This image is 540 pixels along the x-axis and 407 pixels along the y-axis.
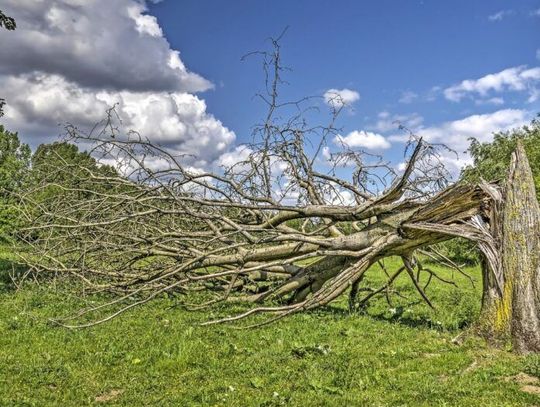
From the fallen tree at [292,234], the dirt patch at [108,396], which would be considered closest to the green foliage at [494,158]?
the fallen tree at [292,234]

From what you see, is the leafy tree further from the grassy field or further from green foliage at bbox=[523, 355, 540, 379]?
green foliage at bbox=[523, 355, 540, 379]

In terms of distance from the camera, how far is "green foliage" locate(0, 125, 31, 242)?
21.4 metres

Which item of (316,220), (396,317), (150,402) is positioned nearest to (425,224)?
(396,317)

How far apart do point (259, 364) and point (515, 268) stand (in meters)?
3.77

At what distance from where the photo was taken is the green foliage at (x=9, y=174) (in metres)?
21.4

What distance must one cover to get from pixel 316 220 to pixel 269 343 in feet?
16.6

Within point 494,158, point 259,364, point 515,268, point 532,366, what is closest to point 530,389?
point 532,366

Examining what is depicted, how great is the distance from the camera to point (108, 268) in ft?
41.6

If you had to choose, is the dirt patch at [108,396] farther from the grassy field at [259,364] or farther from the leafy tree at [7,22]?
the leafy tree at [7,22]

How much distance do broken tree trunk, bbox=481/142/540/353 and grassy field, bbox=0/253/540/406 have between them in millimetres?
412

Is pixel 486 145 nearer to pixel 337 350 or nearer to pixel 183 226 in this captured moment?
pixel 183 226

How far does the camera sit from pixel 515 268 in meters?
7.61

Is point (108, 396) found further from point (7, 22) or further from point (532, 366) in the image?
point (7, 22)

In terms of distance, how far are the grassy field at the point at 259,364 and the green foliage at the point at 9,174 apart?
1128 centimetres
